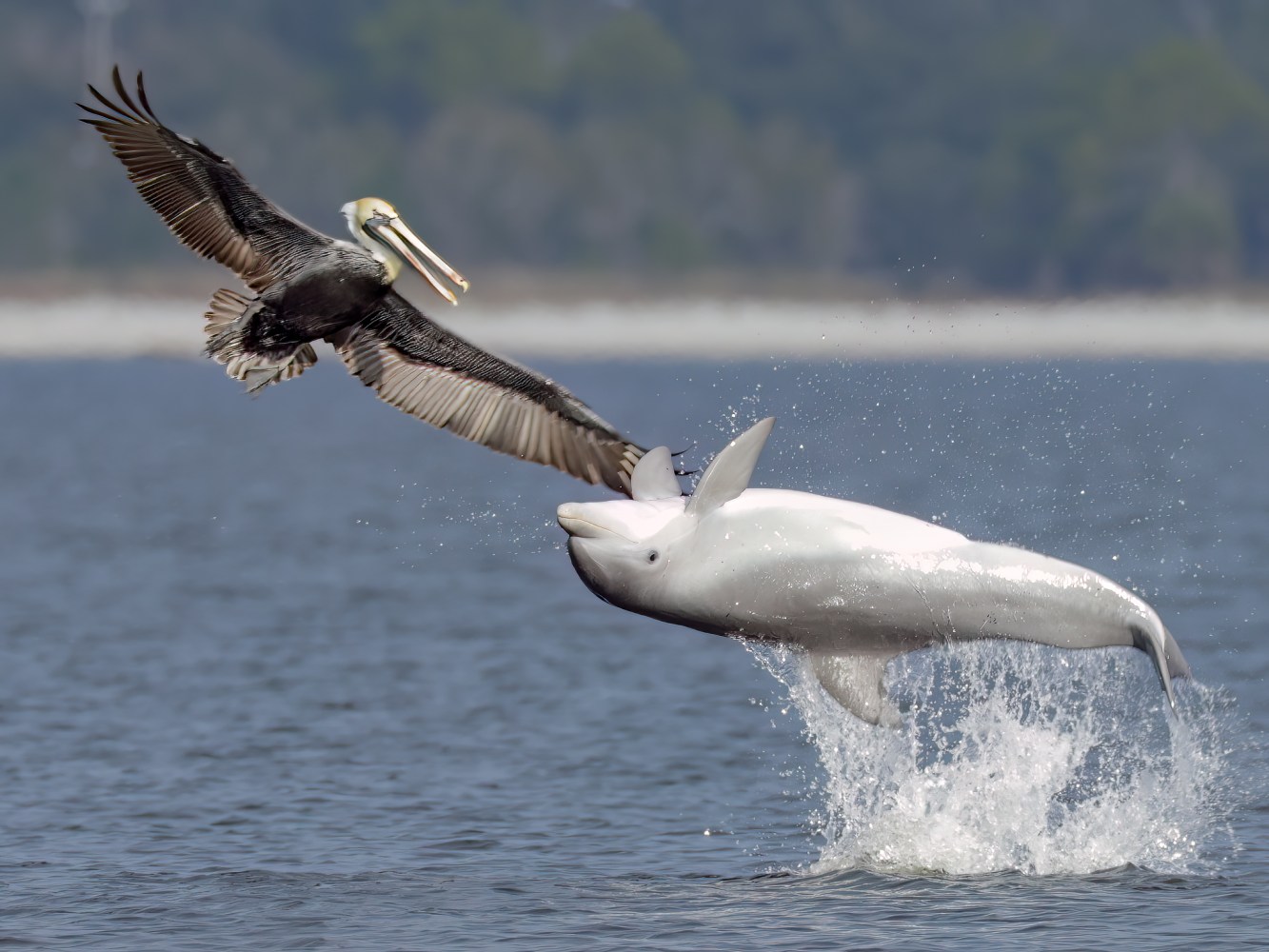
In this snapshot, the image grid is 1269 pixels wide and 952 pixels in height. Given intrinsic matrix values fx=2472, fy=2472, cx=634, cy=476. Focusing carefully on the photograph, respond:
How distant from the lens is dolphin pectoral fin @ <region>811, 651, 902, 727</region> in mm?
16219

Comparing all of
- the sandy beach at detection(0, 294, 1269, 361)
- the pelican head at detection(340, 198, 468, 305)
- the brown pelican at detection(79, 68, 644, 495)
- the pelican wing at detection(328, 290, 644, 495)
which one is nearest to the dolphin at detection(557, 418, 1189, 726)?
the pelican wing at detection(328, 290, 644, 495)

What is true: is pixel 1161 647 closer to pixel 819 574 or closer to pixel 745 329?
pixel 819 574

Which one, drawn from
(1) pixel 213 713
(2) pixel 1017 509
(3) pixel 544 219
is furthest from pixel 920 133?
(1) pixel 213 713

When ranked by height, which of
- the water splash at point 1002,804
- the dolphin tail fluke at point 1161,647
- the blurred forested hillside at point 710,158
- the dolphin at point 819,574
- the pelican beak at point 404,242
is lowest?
the water splash at point 1002,804

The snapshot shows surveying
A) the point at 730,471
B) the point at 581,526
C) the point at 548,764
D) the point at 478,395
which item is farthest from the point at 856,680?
the point at 548,764

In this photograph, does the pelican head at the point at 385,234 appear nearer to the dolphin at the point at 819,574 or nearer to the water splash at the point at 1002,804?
the dolphin at the point at 819,574

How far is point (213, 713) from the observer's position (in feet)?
89.2

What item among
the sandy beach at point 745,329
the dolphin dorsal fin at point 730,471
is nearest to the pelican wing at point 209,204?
the dolphin dorsal fin at point 730,471

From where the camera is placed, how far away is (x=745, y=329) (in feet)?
466

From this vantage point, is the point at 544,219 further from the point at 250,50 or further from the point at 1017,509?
the point at 1017,509

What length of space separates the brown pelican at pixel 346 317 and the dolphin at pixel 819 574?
159 cm

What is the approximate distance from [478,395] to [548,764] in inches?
289

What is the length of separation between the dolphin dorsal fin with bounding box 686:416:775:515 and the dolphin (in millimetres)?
12

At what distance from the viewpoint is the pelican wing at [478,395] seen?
17188 mm
